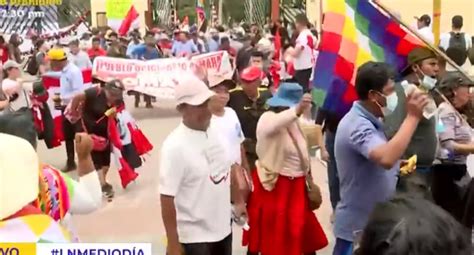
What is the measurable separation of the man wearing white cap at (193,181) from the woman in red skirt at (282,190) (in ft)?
3.76

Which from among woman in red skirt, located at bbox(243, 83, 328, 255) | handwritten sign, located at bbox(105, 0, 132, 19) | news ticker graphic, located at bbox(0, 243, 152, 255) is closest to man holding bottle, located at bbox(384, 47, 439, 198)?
woman in red skirt, located at bbox(243, 83, 328, 255)

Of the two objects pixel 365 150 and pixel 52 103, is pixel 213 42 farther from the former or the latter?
pixel 365 150

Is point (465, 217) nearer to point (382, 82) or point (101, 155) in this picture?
point (382, 82)

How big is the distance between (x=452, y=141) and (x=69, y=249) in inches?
169

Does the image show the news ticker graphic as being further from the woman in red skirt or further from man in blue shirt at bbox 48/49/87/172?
man in blue shirt at bbox 48/49/87/172

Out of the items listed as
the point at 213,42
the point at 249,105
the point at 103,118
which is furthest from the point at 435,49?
the point at 213,42

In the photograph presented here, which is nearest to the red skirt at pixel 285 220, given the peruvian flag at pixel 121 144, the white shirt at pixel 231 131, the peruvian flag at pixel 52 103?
the white shirt at pixel 231 131

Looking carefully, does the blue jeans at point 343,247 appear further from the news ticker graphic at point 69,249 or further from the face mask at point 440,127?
the news ticker graphic at point 69,249

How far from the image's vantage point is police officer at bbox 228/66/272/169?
6.84 metres

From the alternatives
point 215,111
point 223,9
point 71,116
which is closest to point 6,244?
point 215,111

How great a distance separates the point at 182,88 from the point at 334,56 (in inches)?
73.1

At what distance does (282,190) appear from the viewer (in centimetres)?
613

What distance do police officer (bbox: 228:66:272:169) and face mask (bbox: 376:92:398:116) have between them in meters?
1.51

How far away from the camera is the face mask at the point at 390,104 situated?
16.4 ft
